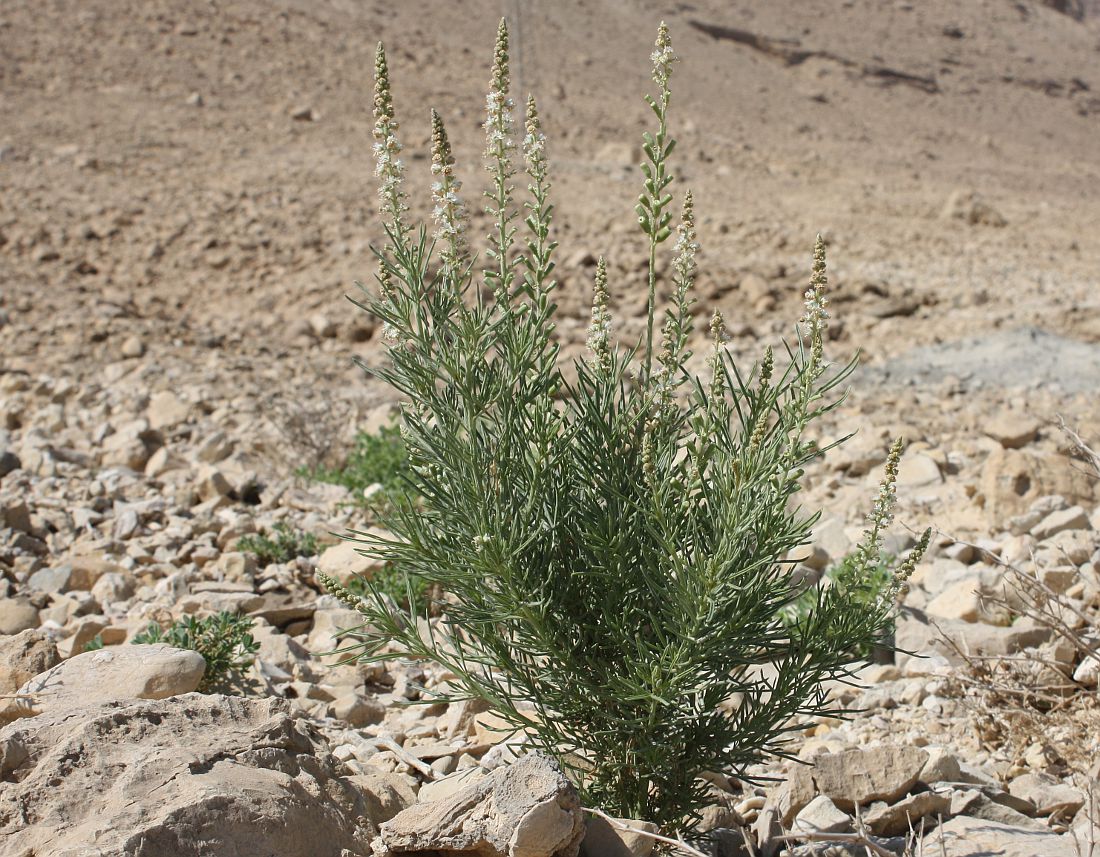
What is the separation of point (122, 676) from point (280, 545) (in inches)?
78.8

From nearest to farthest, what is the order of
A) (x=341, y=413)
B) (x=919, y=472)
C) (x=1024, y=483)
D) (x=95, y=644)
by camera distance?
(x=95, y=644), (x=1024, y=483), (x=919, y=472), (x=341, y=413)

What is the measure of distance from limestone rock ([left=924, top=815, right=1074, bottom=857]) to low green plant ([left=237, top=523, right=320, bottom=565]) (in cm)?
330

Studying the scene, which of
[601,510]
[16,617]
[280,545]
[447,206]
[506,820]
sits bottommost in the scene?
[280,545]

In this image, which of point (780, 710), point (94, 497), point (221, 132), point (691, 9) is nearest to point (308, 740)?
point (780, 710)

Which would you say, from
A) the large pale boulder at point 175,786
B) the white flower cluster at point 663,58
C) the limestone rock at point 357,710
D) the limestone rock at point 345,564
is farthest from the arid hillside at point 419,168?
the white flower cluster at point 663,58

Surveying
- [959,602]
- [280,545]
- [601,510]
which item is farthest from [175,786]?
[959,602]

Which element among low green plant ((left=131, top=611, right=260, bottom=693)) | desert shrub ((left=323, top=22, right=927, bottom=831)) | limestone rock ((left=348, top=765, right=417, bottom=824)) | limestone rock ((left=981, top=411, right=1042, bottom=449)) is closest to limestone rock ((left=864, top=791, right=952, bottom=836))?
desert shrub ((left=323, top=22, right=927, bottom=831))

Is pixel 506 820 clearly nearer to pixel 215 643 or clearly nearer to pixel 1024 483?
pixel 215 643

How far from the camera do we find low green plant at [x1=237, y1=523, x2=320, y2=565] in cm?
517

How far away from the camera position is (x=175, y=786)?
2338 mm

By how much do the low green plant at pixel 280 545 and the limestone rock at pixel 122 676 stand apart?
1742mm

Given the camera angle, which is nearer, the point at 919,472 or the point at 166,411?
the point at 919,472

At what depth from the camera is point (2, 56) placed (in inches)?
680

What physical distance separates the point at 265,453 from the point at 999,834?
509 centimetres
